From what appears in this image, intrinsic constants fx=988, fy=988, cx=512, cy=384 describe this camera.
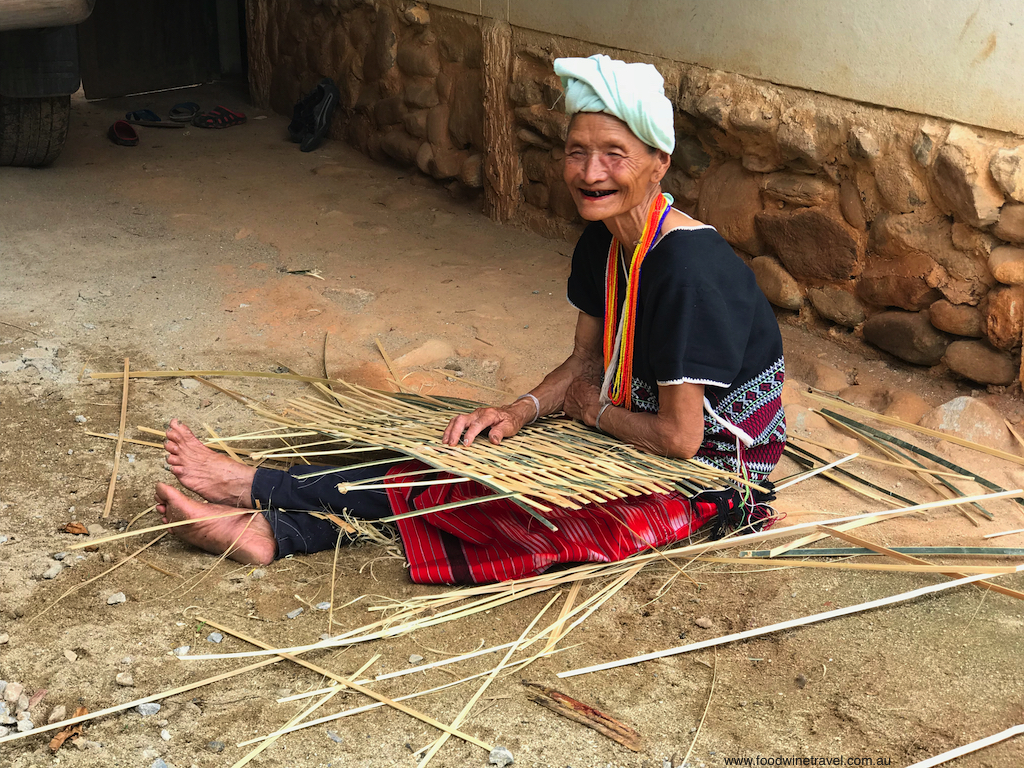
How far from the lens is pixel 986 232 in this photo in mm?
3010

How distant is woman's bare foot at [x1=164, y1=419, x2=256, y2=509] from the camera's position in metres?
2.29

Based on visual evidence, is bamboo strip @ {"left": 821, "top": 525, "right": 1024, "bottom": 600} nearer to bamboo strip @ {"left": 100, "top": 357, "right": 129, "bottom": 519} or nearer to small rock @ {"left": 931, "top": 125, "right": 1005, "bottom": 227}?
small rock @ {"left": 931, "top": 125, "right": 1005, "bottom": 227}

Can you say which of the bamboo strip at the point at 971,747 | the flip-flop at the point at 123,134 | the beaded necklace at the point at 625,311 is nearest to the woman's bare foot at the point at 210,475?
the beaded necklace at the point at 625,311

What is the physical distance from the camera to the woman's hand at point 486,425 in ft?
7.20

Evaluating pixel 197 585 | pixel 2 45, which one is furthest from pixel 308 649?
pixel 2 45

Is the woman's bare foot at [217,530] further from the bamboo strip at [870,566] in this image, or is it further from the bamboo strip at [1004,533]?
the bamboo strip at [1004,533]

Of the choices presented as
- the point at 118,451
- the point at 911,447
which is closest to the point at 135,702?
the point at 118,451

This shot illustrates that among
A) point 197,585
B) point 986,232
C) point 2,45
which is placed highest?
point 2,45

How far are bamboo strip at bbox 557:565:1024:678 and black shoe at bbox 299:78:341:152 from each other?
15.1ft

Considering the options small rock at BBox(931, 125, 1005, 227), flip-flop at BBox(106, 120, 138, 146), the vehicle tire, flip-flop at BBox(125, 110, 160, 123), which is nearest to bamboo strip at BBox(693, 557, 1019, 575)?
small rock at BBox(931, 125, 1005, 227)

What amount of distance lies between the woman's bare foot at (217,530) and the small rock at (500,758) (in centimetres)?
80

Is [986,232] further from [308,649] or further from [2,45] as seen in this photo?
[2,45]

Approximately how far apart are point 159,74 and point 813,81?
17.7ft

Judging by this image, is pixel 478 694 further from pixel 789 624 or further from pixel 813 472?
pixel 813 472
